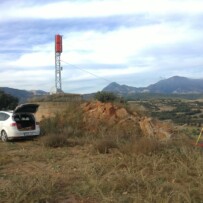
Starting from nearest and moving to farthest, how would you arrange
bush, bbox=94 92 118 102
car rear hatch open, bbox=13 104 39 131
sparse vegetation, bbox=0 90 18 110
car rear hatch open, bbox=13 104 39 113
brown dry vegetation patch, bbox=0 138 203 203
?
1. brown dry vegetation patch, bbox=0 138 203 203
2. car rear hatch open, bbox=13 104 39 131
3. car rear hatch open, bbox=13 104 39 113
4. bush, bbox=94 92 118 102
5. sparse vegetation, bbox=0 90 18 110

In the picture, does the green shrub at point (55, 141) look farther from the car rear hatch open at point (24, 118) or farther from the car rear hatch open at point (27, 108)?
the car rear hatch open at point (27, 108)

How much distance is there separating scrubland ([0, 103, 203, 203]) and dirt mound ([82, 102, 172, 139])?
5.00 metres

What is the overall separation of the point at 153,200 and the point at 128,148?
199 inches

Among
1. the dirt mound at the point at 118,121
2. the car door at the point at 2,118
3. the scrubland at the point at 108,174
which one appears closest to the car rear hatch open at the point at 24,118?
the car door at the point at 2,118

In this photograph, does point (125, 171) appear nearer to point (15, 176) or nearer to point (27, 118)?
point (15, 176)

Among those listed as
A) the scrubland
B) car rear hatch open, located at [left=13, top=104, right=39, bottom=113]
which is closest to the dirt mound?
car rear hatch open, located at [left=13, top=104, right=39, bottom=113]

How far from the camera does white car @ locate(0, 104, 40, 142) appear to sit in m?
21.0

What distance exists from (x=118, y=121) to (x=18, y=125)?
5195 mm

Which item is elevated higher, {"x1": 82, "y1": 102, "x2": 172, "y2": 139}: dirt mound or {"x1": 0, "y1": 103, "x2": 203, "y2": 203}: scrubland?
{"x1": 82, "y1": 102, "x2": 172, "y2": 139}: dirt mound

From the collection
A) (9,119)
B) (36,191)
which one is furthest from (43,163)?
(9,119)

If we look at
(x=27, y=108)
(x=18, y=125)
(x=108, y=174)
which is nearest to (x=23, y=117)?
(x=18, y=125)

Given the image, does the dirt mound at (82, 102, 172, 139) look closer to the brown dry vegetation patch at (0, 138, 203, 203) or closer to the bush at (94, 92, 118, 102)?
the bush at (94, 92, 118, 102)

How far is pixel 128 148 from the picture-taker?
13312 mm

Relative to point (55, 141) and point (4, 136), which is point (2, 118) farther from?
point (55, 141)
